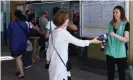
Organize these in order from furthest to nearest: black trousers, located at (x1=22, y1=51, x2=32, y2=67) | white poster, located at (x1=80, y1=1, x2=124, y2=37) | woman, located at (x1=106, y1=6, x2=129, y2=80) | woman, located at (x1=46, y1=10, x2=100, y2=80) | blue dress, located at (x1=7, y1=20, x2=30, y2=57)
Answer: black trousers, located at (x1=22, y1=51, x2=32, y2=67), white poster, located at (x1=80, y1=1, x2=124, y2=37), blue dress, located at (x1=7, y1=20, x2=30, y2=57), woman, located at (x1=106, y1=6, x2=129, y2=80), woman, located at (x1=46, y1=10, x2=100, y2=80)

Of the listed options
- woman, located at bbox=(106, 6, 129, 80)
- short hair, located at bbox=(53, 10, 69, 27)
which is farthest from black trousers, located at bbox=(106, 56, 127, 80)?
short hair, located at bbox=(53, 10, 69, 27)

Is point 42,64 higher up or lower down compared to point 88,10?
lower down

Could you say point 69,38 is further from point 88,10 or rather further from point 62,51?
point 88,10

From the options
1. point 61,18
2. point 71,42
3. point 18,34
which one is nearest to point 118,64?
point 71,42

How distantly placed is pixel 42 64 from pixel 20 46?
6.90ft

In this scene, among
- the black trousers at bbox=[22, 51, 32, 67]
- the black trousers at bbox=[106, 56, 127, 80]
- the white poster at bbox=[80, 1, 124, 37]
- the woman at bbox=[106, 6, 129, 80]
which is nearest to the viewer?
the woman at bbox=[106, 6, 129, 80]

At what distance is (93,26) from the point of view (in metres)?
8.02

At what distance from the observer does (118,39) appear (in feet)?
16.5

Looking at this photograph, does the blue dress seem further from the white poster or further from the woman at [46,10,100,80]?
the woman at [46,10,100,80]

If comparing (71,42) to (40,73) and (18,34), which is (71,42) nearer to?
(18,34)

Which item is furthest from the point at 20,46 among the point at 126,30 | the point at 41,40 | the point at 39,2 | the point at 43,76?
the point at 39,2

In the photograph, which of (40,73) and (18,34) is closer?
(18,34)

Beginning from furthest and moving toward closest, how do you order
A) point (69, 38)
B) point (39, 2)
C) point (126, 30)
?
1. point (39, 2)
2. point (126, 30)
3. point (69, 38)

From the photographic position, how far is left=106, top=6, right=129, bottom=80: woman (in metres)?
5.05
